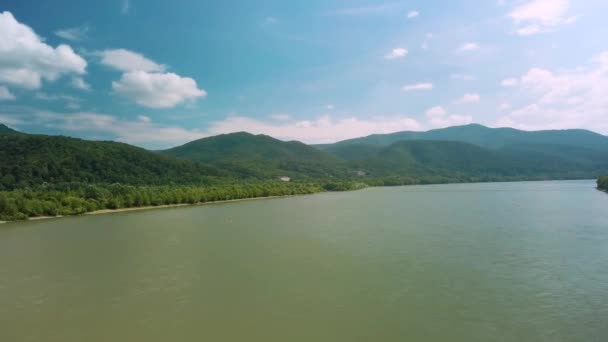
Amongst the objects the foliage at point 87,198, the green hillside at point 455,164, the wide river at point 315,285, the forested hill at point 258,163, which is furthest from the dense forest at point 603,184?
the green hillside at point 455,164

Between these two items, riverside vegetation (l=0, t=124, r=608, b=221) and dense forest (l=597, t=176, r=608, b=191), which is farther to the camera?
dense forest (l=597, t=176, r=608, b=191)

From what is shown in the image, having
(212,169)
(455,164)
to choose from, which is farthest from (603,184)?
(455,164)

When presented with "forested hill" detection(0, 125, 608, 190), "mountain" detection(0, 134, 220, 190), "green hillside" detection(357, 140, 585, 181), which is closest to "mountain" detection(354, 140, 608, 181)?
"green hillside" detection(357, 140, 585, 181)

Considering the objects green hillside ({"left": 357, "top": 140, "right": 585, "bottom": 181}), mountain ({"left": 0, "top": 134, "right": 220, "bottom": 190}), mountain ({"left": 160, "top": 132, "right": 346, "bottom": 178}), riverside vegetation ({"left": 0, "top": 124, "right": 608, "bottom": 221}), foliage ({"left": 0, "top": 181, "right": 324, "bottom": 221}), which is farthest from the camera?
green hillside ({"left": 357, "top": 140, "right": 585, "bottom": 181})

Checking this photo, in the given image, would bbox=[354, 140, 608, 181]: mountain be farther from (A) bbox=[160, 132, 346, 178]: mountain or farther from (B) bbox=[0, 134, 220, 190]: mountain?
(B) bbox=[0, 134, 220, 190]: mountain

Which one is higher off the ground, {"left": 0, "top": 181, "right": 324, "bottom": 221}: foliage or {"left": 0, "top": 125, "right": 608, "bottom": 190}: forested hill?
{"left": 0, "top": 125, "right": 608, "bottom": 190}: forested hill

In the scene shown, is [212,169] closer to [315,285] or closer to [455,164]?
[315,285]

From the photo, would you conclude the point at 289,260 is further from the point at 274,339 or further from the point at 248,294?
the point at 274,339
